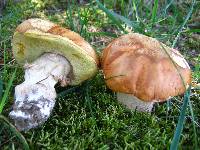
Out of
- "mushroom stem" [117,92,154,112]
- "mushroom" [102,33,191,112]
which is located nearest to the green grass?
"mushroom stem" [117,92,154,112]

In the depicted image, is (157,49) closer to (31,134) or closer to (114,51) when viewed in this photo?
(114,51)

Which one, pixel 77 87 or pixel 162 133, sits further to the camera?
pixel 77 87

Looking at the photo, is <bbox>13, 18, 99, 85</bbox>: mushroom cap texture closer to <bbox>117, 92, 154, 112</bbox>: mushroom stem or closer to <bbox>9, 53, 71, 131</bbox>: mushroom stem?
<bbox>9, 53, 71, 131</bbox>: mushroom stem

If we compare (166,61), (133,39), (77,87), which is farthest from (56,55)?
(166,61)

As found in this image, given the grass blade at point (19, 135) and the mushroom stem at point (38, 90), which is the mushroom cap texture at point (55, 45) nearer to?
the mushroom stem at point (38, 90)

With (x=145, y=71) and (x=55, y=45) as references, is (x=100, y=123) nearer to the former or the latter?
(x=145, y=71)

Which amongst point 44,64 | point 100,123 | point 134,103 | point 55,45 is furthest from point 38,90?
point 134,103
